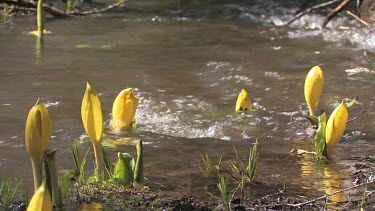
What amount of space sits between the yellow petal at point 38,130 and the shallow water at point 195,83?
75cm

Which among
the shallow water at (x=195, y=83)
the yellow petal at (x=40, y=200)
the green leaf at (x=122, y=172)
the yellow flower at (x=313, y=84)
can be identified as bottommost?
the shallow water at (x=195, y=83)

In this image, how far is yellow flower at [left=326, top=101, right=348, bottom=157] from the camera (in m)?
3.27

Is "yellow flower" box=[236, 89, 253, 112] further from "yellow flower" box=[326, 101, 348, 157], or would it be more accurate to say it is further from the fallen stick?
the fallen stick

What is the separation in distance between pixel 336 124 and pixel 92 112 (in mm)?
1216

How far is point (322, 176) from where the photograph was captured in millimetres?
3193

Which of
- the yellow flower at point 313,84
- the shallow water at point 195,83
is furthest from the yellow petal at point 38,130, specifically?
the yellow flower at point 313,84

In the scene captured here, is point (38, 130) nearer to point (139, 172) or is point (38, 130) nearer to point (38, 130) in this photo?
point (38, 130)

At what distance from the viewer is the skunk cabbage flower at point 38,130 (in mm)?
2160

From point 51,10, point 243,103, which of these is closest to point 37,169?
point 243,103

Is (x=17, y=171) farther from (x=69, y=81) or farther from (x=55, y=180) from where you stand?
(x=69, y=81)

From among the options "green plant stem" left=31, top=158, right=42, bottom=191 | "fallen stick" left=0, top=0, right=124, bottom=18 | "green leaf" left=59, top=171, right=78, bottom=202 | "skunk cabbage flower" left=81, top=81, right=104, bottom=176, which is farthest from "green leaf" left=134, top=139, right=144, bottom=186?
"fallen stick" left=0, top=0, right=124, bottom=18

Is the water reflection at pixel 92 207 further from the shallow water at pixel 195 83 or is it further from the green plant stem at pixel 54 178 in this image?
the shallow water at pixel 195 83

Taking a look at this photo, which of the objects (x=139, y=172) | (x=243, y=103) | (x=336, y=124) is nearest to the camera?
(x=139, y=172)

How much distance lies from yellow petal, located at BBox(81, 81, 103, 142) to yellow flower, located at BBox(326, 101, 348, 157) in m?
1.12
